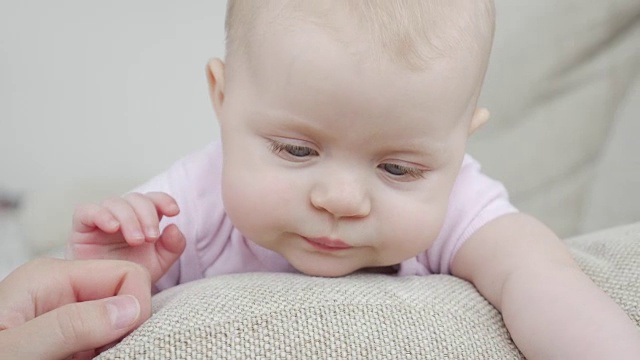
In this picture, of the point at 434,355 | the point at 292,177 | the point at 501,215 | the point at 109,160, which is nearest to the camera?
the point at 434,355

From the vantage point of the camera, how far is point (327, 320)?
2.35 ft

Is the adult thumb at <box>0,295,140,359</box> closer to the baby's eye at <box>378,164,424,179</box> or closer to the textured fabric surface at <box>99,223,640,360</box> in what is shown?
the textured fabric surface at <box>99,223,640,360</box>

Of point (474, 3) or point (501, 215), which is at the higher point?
point (474, 3)

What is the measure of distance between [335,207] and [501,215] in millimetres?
313

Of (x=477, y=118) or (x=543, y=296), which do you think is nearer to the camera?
(x=543, y=296)

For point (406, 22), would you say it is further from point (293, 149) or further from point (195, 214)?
point (195, 214)

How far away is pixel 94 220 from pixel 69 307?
0.20 meters

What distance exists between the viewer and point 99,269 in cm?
80

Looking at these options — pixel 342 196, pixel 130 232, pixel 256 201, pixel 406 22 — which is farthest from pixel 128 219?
pixel 406 22

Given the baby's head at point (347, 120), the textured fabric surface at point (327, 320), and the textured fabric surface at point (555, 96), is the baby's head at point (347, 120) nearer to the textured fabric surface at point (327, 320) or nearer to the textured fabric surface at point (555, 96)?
the textured fabric surface at point (327, 320)

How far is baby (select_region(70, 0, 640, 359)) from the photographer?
2.50 ft

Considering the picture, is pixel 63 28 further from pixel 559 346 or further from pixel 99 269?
pixel 559 346

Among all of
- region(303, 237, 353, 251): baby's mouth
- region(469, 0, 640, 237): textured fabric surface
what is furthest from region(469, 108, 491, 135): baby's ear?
region(469, 0, 640, 237): textured fabric surface

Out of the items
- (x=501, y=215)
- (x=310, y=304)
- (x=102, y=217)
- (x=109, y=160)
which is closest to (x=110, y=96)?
(x=109, y=160)
